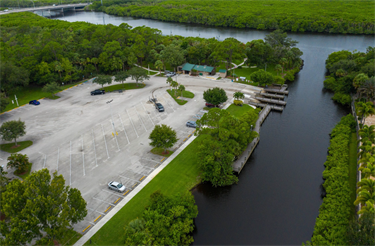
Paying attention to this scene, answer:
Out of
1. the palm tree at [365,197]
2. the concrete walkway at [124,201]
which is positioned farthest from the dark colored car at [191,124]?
the palm tree at [365,197]

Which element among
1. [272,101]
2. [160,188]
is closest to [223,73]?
[272,101]

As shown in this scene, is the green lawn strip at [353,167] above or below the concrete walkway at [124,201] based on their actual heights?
above

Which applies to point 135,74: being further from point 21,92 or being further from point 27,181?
point 27,181

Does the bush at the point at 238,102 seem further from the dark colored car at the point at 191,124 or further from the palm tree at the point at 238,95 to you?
the dark colored car at the point at 191,124

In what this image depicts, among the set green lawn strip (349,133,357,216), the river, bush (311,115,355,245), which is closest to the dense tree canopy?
the river

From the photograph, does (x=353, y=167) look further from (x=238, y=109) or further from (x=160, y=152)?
(x=160, y=152)

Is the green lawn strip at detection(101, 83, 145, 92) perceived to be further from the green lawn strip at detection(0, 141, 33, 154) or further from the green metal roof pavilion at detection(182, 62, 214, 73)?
the green lawn strip at detection(0, 141, 33, 154)
